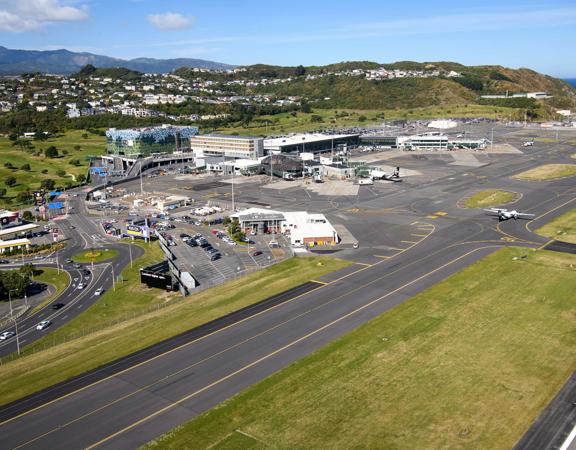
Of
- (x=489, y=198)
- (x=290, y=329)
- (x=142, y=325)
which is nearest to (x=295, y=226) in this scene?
(x=290, y=329)

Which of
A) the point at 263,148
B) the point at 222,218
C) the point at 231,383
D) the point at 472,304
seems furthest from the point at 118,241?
the point at 263,148

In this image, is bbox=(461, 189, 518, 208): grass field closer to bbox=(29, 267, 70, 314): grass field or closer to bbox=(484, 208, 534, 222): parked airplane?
bbox=(484, 208, 534, 222): parked airplane

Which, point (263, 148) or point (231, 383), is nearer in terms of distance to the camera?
point (231, 383)

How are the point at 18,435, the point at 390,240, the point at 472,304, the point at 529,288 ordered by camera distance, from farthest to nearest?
the point at 390,240 → the point at 529,288 → the point at 472,304 → the point at 18,435

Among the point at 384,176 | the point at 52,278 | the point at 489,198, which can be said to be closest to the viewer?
the point at 52,278

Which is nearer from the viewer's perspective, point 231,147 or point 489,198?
point 489,198

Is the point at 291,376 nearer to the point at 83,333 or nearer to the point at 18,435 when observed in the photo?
the point at 18,435

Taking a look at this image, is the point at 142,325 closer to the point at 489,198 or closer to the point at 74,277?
the point at 74,277

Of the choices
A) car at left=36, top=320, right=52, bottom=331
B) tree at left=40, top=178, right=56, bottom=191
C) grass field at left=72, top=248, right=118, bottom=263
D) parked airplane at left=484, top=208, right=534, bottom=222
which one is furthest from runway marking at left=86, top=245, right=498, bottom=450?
tree at left=40, top=178, right=56, bottom=191
